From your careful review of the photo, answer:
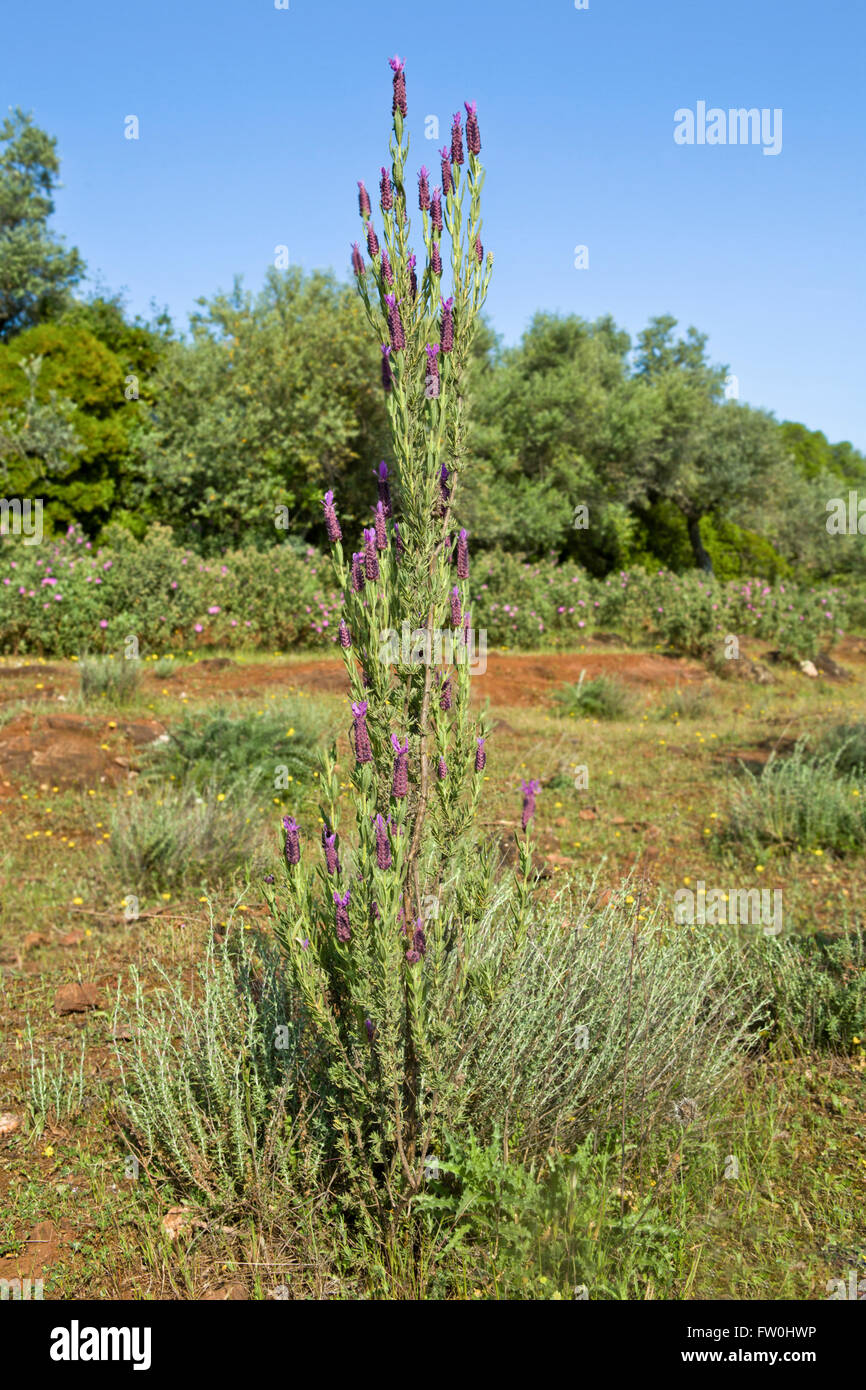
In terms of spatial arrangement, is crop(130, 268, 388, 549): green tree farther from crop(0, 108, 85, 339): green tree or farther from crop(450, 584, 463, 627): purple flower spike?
crop(450, 584, 463, 627): purple flower spike

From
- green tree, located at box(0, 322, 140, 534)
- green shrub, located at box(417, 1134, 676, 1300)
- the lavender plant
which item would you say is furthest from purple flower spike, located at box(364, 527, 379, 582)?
green tree, located at box(0, 322, 140, 534)

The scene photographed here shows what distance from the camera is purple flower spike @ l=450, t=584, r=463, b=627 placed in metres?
2.48

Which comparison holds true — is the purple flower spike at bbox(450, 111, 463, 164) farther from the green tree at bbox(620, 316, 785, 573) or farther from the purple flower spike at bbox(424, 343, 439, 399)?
the green tree at bbox(620, 316, 785, 573)

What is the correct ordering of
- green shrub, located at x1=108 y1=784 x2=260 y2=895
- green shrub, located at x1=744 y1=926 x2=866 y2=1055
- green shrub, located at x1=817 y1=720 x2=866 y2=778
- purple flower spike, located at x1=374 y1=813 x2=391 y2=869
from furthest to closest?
green shrub, located at x1=817 y1=720 x2=866 y2=778 < green shrub, located at x1=108 y1=784 x2=260 y2=895 < green shrub, located at x1=744 y1=926 x2=866 y2=1055 < purple flower spike, located at x1=374 y1=813 x2=391 y2=869

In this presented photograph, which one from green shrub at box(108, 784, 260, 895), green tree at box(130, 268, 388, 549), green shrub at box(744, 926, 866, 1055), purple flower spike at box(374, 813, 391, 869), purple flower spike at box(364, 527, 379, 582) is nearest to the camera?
purple flower spike at box(374, 813, 391, 869)

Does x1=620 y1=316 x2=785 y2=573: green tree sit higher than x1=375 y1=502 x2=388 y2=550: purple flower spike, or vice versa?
x1=620 y1=316 x2=785 y2=573: green tree

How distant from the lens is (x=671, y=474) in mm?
23422

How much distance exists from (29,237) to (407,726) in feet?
71.1

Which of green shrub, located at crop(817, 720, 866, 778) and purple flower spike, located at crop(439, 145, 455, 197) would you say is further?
green shrub, located at crop(817, 720, 866, 778)

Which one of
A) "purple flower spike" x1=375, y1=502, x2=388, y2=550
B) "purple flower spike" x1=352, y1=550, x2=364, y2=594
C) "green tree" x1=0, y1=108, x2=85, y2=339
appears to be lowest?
"purple flower spike" x1=352, y1=550, x2=364, y2=594

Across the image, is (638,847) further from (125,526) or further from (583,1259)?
(125,526)

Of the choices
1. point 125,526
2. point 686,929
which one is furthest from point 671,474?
point 686,929

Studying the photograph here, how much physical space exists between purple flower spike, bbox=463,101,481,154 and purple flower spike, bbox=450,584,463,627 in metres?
1.12
